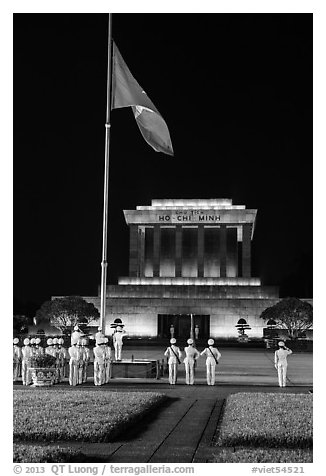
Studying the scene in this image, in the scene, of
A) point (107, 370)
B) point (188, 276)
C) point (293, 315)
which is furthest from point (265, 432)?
point (188, 276)

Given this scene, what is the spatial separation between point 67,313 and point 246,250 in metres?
21.9

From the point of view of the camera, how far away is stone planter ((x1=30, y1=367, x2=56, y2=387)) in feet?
72.2

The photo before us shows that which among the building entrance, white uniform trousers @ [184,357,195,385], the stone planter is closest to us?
the stone planter

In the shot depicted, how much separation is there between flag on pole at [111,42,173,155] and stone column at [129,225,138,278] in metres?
45.4

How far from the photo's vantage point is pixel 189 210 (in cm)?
6900

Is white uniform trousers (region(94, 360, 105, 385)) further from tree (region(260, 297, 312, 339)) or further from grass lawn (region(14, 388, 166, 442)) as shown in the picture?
Answer: tree (region(260, 297, 312, 339))

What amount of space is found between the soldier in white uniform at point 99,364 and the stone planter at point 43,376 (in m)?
1.34

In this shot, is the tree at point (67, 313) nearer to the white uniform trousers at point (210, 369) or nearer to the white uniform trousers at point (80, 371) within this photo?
the white uniform trousers at point (80, 371)

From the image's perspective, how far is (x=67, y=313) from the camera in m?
53.8

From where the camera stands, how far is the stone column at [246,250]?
68.8 metres

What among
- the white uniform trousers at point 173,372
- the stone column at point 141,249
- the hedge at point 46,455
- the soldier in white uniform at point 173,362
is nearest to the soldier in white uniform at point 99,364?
the soldier in white uniform at point 173,362

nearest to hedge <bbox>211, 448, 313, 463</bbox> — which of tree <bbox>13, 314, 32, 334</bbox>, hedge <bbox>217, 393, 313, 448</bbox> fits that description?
hedge <bbox>217, 393, 313, 448</bbox>
